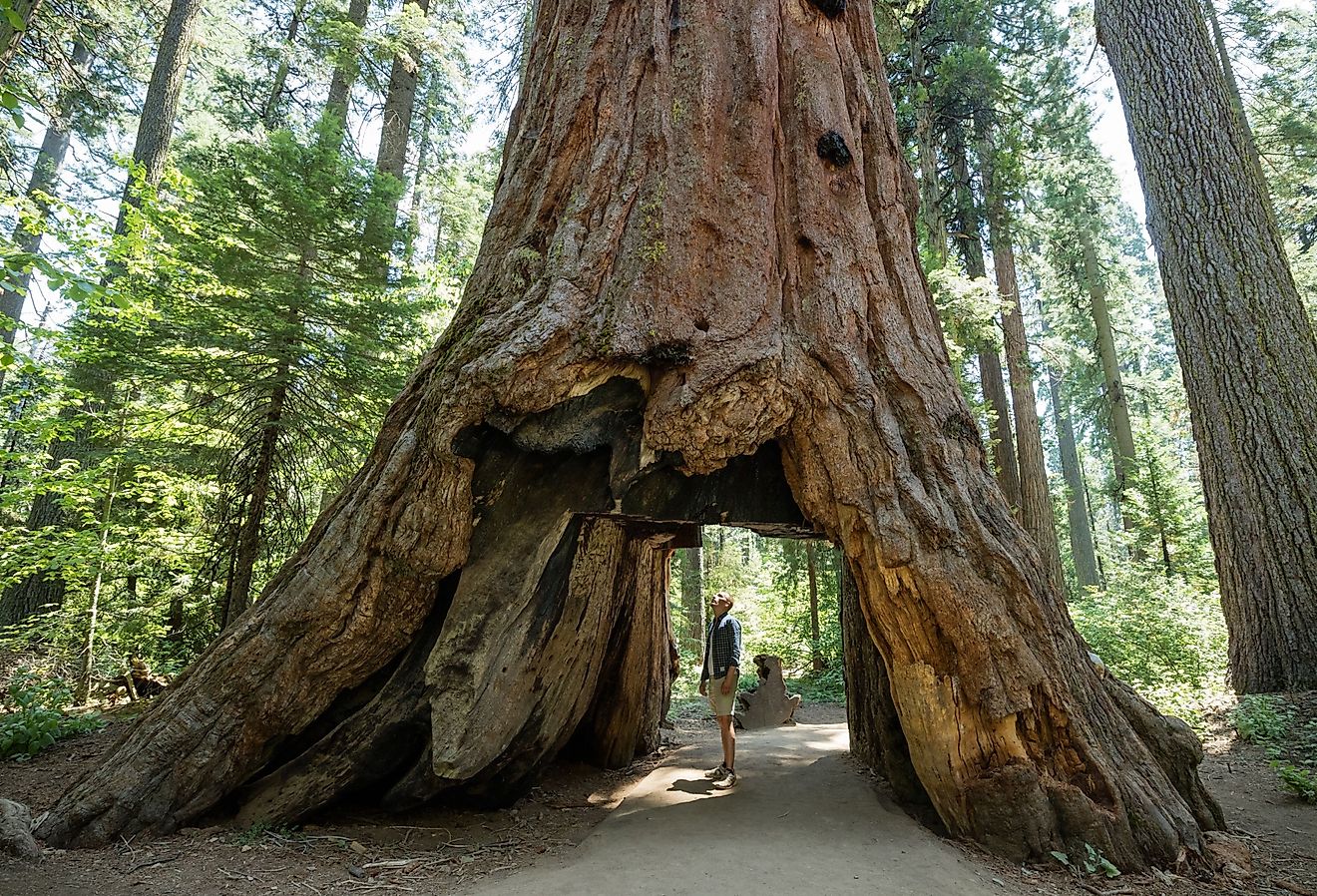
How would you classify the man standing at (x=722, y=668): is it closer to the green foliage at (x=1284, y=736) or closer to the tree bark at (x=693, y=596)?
the green foliage at (x=1284, y=736)

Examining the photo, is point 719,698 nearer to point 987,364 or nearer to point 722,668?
point 722,668

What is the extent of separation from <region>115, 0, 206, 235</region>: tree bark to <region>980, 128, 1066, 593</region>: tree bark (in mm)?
14161

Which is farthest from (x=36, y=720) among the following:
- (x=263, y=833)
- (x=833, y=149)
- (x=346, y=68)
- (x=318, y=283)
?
(x=346, y=68)

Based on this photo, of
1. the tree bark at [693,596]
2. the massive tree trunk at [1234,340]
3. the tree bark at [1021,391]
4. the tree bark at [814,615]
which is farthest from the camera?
the tree bark at [693,596]

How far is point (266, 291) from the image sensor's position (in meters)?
6.77

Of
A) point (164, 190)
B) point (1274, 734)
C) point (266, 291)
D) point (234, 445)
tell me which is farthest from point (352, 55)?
point (1274, 734)

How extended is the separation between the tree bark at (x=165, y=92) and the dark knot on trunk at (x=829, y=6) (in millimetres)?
10501

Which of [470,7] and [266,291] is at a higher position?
[470,7]

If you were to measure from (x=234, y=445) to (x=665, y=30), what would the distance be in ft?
19.6

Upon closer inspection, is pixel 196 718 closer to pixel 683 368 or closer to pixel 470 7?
pixel 683 368

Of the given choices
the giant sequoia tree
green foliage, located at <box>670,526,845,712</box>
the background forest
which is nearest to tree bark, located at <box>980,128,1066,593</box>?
the background forest

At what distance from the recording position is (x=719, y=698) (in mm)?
6141

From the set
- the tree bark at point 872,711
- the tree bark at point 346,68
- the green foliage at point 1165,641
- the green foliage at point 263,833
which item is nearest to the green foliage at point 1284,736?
the green foliage at point 1165,641

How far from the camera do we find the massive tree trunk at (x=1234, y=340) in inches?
231
